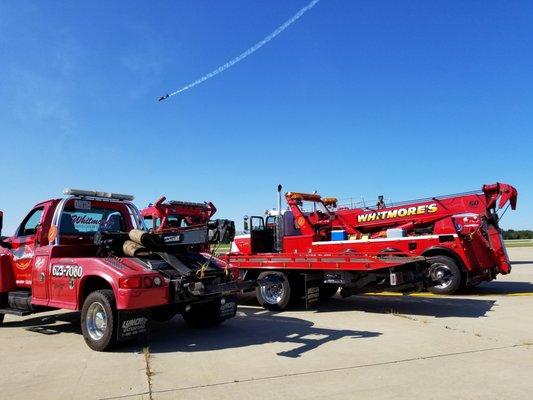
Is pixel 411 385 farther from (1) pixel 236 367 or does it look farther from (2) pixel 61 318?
(2) pixel 61 318

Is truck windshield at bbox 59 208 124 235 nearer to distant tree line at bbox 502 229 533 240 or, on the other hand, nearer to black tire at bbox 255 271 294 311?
black tire at bbox 255 271 294 311

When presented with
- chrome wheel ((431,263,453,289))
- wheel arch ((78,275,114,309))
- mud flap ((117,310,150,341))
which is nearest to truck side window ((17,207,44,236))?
wheel arch ((78,275,114,309))

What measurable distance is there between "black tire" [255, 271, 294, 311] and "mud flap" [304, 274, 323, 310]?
40 cm

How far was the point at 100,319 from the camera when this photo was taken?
268 inches

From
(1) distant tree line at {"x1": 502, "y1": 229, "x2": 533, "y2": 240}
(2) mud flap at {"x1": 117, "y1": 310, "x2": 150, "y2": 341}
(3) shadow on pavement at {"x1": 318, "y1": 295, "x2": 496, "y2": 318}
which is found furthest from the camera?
(1) distant tree line at {"x1": 502, "y1": 229, "x2": 533, "y2": 240}

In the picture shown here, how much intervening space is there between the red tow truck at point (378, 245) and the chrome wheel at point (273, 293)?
2 cm

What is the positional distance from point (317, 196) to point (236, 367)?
9.66m

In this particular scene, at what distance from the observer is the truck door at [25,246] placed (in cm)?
823

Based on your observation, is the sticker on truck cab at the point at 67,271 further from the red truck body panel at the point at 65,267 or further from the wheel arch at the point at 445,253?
the wheel arch at the point at 445,253

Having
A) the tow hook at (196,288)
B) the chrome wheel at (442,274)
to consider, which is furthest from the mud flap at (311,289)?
the tow hook at (196,288)

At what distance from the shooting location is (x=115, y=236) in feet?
25.2

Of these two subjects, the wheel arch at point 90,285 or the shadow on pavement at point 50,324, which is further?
the shadow on pavement at point 50,324

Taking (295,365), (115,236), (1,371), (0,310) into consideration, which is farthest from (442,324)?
(0,310)

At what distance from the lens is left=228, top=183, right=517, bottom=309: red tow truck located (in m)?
9.73
